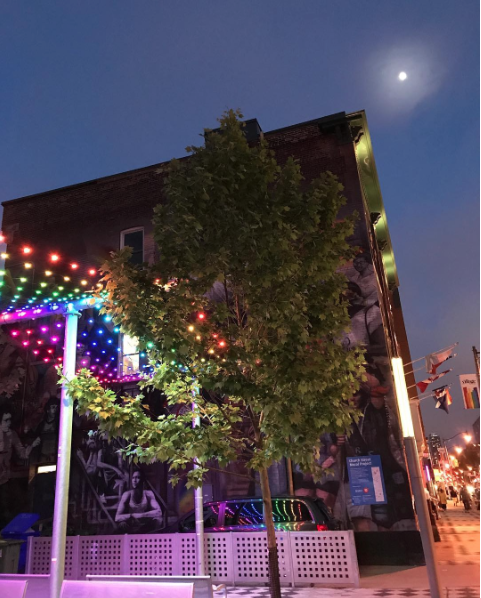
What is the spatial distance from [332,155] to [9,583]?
1605 cm

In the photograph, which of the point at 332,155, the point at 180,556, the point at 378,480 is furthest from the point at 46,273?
the point at 332,155

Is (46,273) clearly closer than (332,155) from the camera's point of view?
Yes

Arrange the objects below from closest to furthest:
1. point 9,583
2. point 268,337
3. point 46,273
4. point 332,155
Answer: point 9,583, point 268,337, point 46,273, point 332,155

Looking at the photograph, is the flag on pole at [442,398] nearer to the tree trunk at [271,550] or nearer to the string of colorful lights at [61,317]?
the string of colorful lights at [61,317]

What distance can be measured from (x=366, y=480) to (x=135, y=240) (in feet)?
41.1

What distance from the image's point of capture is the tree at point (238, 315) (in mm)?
7105

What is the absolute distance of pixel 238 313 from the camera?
8.27 metres

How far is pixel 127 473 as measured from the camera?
53.9ft

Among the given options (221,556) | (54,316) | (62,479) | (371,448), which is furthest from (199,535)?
(54,316)

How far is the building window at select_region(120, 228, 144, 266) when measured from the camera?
65.3 feet

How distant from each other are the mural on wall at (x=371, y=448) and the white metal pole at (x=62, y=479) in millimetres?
8072

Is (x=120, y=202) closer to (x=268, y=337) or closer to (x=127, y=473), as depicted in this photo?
(x=127, y=473)

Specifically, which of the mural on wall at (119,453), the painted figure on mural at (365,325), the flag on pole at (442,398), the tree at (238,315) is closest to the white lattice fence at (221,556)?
the mural on wall at (119,453)

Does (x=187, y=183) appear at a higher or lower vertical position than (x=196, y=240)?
higher
